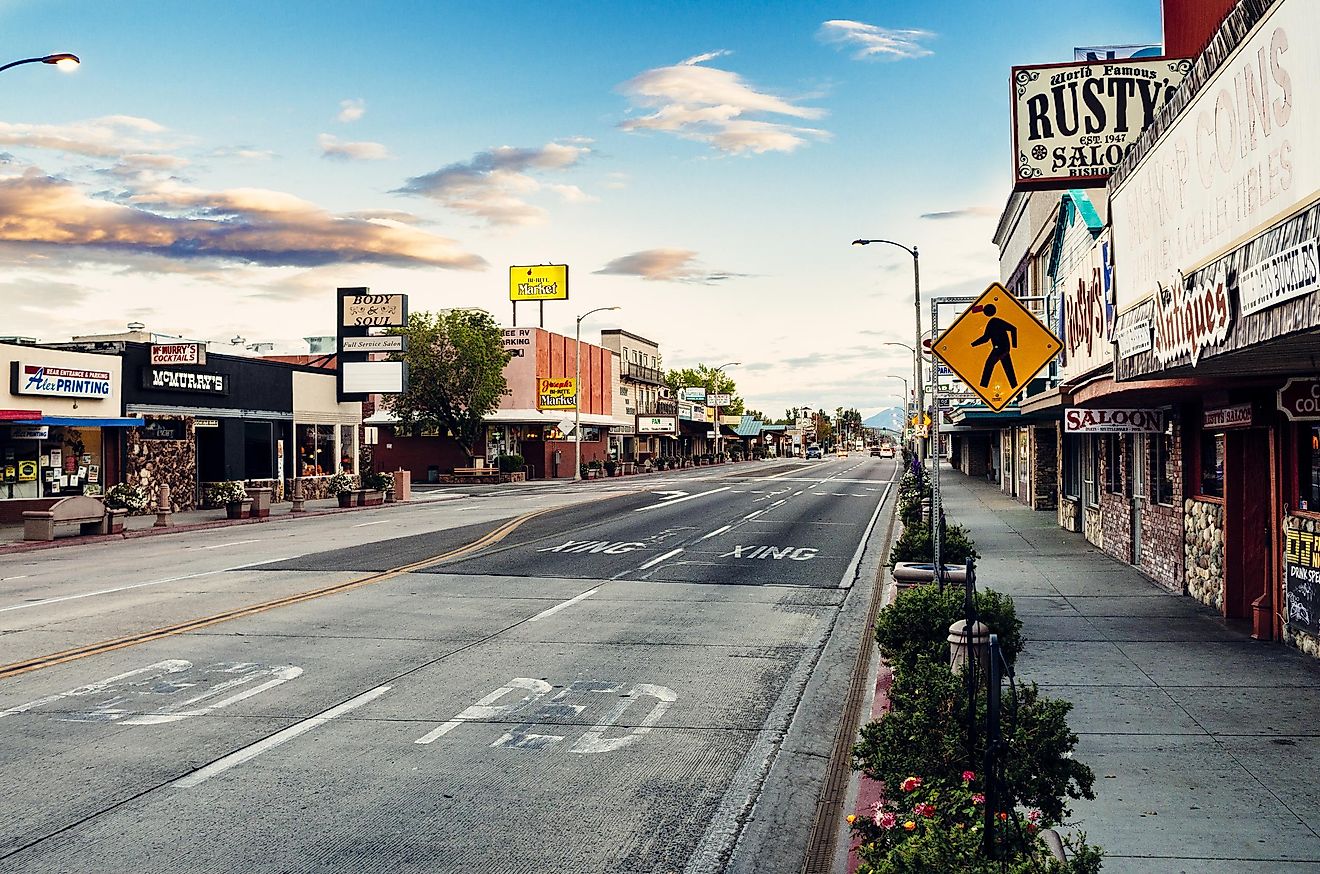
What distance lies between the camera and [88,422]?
109ft

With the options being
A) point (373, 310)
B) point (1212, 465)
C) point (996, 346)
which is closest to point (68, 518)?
point (373, 310)

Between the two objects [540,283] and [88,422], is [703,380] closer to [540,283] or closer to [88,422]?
[540,283]

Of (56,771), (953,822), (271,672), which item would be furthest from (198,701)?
(953,822)

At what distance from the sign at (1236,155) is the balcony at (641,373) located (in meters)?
87.0

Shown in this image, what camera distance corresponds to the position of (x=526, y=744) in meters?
8.57

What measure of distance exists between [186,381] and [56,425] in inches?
239

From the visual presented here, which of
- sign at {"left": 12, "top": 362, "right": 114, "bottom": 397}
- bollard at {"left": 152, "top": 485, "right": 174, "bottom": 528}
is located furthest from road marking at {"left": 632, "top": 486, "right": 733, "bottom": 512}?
sign at {"left": 12, "top": 362, "right": 114, "bottom": 397}

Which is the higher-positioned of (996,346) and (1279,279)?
(1279,279)

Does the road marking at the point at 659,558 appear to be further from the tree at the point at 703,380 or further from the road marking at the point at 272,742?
the tree at the point at 703,380

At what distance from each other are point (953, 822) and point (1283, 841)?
8.48 ft

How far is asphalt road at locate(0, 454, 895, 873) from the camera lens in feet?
21.6

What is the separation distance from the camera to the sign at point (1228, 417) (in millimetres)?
12023

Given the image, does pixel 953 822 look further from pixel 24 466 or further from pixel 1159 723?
pixel 24 466

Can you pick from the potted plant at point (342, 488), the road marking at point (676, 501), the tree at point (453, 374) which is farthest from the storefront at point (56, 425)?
the tree at point (453, 374)
